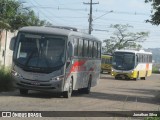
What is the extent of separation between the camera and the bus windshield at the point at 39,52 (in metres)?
21.8

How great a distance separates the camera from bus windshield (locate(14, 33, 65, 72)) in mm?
21750

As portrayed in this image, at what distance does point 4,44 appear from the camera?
4241 cm

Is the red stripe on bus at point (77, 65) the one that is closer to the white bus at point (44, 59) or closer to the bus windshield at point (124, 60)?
the white bus at point (44, 59)

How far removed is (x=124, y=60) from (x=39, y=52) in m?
32.7

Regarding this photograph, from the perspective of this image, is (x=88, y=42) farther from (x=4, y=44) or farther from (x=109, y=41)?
(x=109, y=41)

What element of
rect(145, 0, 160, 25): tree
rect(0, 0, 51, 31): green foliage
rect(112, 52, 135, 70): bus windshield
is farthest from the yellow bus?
rect(145, 0, 160, 25): tree

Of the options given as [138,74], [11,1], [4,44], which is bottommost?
[138,74]

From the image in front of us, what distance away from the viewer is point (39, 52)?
862 inches

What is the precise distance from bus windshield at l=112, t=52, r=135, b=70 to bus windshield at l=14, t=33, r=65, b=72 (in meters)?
32.2

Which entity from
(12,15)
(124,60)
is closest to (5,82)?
(12,15)

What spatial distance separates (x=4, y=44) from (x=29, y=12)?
13695 mm

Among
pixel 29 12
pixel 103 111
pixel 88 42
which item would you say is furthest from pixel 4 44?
pixel 103 111

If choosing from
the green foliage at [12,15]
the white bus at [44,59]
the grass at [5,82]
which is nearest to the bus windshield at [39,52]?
the white bus at [44,59]

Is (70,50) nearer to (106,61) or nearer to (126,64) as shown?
(126,64)
